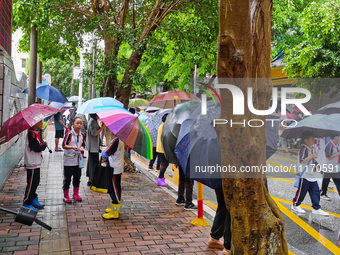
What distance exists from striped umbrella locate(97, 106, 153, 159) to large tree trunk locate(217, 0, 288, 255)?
256cm

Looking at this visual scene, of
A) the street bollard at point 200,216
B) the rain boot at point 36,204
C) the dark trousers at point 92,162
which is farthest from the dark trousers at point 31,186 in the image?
the street bollard at point 200,216

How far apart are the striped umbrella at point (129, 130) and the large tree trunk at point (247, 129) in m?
2.56

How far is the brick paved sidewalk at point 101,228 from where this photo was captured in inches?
197


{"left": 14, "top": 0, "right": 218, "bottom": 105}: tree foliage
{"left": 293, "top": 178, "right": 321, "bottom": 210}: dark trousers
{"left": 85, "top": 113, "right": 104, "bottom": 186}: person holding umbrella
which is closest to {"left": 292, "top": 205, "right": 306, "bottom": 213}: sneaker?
{"left": 293, "top": 178, "right": 321, "bottom": 210}: dark trousers

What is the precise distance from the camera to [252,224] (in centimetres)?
325

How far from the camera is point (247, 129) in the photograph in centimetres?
316

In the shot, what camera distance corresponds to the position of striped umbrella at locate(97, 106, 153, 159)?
5.59 meters

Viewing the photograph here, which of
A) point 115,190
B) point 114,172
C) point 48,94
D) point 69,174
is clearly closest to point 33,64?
point 48,94

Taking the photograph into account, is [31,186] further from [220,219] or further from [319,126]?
[319,126]

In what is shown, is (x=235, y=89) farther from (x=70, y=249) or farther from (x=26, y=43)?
(x=26, y=43)

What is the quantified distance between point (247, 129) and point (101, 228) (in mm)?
3567

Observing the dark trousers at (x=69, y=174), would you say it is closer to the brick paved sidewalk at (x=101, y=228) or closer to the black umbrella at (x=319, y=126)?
the brick paved sidewalk at (x=101, y=228)

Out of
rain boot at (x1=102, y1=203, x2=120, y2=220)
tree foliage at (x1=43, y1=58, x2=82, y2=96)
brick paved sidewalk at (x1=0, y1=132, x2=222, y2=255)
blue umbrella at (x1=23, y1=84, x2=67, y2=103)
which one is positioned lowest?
brick paved sidewalk at (x1=0, y1=132, x2=222, y2=255)

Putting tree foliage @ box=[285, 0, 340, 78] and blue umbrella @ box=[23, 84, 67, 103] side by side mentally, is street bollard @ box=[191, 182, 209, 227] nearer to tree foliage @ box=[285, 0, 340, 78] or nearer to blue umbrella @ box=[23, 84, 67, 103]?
blue umbrella @ box=[23, 84, 67, 103]
